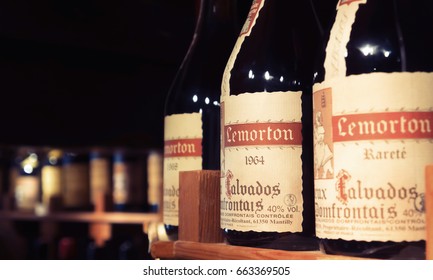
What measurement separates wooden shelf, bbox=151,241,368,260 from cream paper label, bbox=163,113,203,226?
7 cm

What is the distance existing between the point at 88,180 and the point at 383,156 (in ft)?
4.70

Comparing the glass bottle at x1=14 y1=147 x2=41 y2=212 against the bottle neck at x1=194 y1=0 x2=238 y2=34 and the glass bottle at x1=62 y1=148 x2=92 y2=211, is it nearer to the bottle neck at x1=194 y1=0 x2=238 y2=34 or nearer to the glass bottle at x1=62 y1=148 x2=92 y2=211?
the glass bottle at x1=62 y1=148 x2=92 y2=211

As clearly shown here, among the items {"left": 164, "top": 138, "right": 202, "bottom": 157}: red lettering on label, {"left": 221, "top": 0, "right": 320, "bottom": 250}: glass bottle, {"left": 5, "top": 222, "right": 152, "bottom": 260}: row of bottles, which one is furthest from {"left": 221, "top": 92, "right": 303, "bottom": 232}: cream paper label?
{"left": 5, "top": 222, "right": 152, "bottom": 260}: row of bottles

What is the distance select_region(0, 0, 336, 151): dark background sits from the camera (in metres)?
1.14

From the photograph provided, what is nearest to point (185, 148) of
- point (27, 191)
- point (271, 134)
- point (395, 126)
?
point (271, 134)

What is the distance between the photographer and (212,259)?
1.43 ft

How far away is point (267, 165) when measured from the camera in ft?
1.38

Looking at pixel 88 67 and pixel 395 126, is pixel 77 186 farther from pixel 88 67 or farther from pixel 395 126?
pixel 395 126

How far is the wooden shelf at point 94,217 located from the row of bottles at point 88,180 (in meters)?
0.02

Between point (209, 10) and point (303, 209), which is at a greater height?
point (209, 10)

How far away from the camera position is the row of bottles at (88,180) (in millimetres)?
1580
